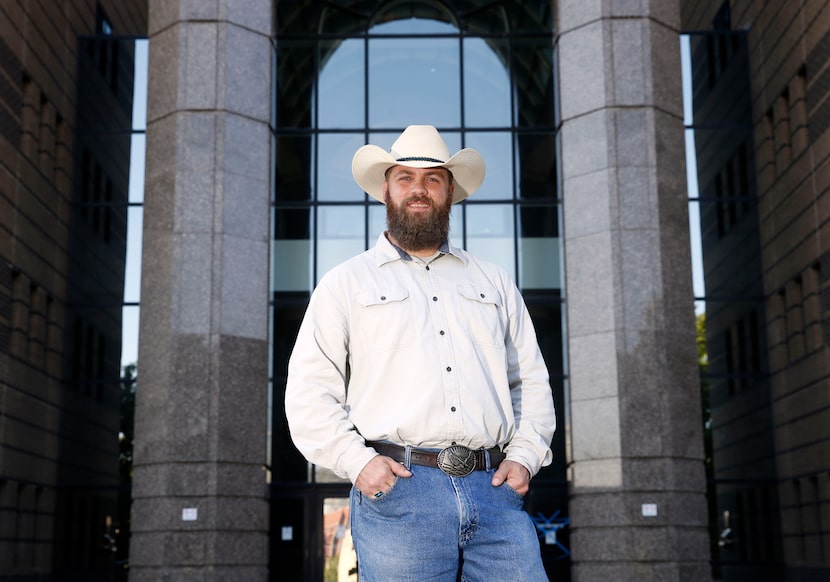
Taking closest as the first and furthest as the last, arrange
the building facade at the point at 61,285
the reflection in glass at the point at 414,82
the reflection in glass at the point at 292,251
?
1. the building facade at the point at 61,285
2. the reflection in glass at the point at 292,251
3. the reflection in glass at the point at 414,82

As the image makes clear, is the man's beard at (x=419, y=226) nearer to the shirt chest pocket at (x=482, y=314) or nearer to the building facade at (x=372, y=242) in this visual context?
the shirt chest pocket at (x=482, y=314)

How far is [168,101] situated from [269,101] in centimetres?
186

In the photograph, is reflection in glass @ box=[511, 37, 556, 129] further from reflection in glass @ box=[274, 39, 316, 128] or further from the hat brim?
the hat brim

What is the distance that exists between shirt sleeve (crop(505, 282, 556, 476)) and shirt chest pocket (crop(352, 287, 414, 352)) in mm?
447

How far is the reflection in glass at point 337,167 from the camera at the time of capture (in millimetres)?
22250

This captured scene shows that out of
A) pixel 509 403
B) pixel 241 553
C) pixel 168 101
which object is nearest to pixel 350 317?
pixel 509 403

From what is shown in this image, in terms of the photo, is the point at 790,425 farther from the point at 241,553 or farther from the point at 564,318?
the point at 241,553

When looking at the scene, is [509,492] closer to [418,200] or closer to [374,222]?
[418,200]

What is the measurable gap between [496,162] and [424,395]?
62.6ft

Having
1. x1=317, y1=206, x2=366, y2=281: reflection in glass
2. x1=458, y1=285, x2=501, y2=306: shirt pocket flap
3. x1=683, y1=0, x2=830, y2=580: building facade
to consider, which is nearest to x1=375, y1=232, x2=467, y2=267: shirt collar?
x1=458, y1=285, x2=501, y2=306: shirt pocket flap

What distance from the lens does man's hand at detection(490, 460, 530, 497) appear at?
3.60m

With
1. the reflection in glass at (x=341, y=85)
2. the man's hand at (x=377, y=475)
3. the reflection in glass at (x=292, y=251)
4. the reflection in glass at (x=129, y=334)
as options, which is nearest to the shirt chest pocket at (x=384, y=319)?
the man's hand at (x=377, y=475)

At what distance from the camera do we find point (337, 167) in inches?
882

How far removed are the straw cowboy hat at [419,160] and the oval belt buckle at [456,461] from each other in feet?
3.53
